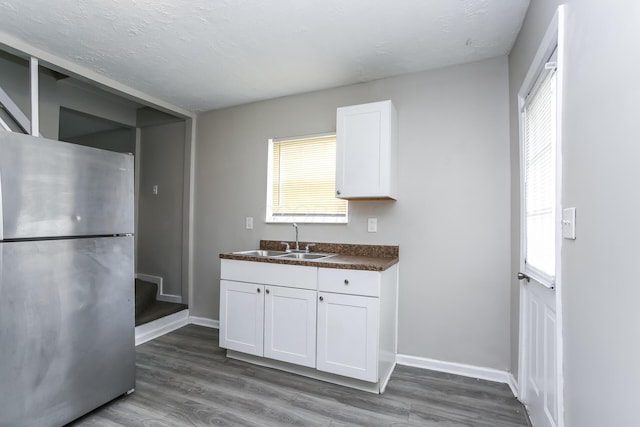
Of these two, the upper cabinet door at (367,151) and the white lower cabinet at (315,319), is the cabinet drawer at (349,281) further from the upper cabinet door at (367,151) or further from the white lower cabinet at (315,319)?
the upper cabinet door at (367,151)

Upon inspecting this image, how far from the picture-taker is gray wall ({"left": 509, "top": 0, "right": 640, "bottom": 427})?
78cm

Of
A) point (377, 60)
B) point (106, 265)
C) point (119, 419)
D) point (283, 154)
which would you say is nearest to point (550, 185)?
point (377, 60)

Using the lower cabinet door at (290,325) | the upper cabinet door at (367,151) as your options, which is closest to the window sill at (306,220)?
the upper cabinet door at (367,151)

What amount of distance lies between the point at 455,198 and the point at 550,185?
962 millimetres

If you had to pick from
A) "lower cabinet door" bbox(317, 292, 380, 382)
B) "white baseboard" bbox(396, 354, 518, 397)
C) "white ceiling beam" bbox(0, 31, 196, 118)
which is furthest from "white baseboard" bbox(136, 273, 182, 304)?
"white baseboard" bbox(396, 354, 518, 397)

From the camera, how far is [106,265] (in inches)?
75.5

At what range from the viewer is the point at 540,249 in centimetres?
161

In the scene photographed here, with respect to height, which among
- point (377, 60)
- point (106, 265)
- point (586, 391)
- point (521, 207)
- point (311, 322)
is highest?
point (377, 60)

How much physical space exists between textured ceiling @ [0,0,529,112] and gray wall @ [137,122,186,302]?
3.41 feet

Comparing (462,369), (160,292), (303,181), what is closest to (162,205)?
(160,292)

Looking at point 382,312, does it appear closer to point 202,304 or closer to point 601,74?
point 601,74

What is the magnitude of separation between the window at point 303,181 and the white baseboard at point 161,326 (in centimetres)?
152

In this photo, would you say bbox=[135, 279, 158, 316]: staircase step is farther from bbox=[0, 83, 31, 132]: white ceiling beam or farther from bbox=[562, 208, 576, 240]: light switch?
bbox=[562, 208, 576, 240]: light switch

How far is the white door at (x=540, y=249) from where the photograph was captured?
138 centimetres
